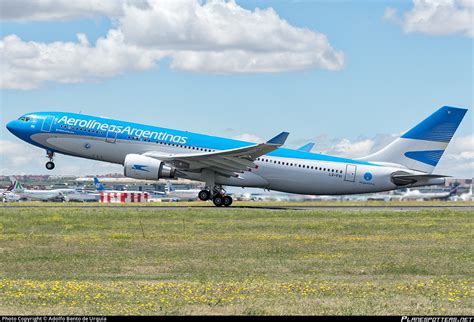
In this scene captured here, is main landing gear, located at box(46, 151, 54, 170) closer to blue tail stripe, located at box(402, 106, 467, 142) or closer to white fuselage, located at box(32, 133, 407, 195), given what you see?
white fuselage, located at box(32, 133, 407, 195)

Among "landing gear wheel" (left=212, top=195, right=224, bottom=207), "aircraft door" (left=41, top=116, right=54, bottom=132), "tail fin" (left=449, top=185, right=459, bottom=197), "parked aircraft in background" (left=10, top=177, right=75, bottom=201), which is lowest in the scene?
"landing gear wheel" (left=212, top=195, right=224, bottom=207)

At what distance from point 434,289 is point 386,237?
491 inches

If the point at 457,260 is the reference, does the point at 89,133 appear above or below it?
above

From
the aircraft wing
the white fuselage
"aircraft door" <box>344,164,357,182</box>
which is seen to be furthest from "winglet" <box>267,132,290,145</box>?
"aircraft door" <box>344,164,357,182</box>

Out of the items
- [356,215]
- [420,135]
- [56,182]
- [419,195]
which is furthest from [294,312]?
[56,182]

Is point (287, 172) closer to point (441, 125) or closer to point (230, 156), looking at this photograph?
point (230, 156)

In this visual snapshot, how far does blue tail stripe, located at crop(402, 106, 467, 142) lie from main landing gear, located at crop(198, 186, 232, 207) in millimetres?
12316

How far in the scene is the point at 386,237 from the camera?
2836 centimetres

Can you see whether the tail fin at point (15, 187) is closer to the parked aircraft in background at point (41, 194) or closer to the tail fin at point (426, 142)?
the parked aircraft in background at point (41, 194)

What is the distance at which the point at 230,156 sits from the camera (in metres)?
46.3

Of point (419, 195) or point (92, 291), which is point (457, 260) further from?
point (419, 195)

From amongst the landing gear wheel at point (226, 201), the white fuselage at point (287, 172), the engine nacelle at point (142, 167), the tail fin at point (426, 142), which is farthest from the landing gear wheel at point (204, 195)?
the tail fin at point (426, 142)

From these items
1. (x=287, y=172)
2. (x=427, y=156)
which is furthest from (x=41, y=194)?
(x=427, y=156)

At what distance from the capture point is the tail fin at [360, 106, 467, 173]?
49281 millimetres
